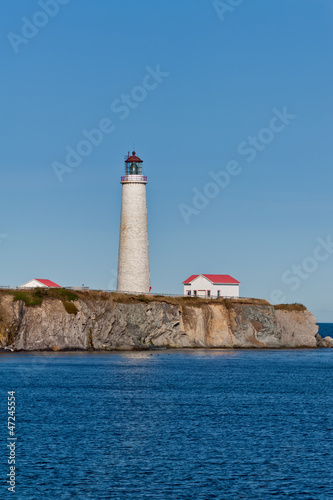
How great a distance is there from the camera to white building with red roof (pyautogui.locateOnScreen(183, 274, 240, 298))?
358ft

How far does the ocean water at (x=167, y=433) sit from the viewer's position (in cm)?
2733

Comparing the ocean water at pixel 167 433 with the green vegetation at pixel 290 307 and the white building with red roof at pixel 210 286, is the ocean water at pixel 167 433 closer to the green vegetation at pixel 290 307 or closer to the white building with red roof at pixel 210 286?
the white building with red roof at pixel 210 286

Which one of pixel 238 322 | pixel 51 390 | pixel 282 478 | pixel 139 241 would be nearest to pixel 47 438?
pixel 282 478

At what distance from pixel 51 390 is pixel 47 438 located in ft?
58.7

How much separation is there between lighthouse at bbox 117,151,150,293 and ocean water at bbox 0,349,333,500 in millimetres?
23004

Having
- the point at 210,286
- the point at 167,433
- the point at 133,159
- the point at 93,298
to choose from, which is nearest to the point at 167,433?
the point at 167,433

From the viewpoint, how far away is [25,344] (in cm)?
7956

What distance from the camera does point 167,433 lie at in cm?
3722

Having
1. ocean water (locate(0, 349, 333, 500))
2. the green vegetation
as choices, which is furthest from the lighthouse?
the green vegetation

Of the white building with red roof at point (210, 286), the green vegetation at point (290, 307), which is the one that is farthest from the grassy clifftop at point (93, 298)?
the green vegetation at point (290, 307)

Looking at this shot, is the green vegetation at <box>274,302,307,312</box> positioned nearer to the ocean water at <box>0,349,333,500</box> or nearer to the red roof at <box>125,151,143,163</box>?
the red roof at <box>125,151,143,163</box>

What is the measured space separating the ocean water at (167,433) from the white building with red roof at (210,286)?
132 feet

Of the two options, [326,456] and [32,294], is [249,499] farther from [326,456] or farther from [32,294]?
[32,294]

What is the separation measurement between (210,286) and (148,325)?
2065cm
